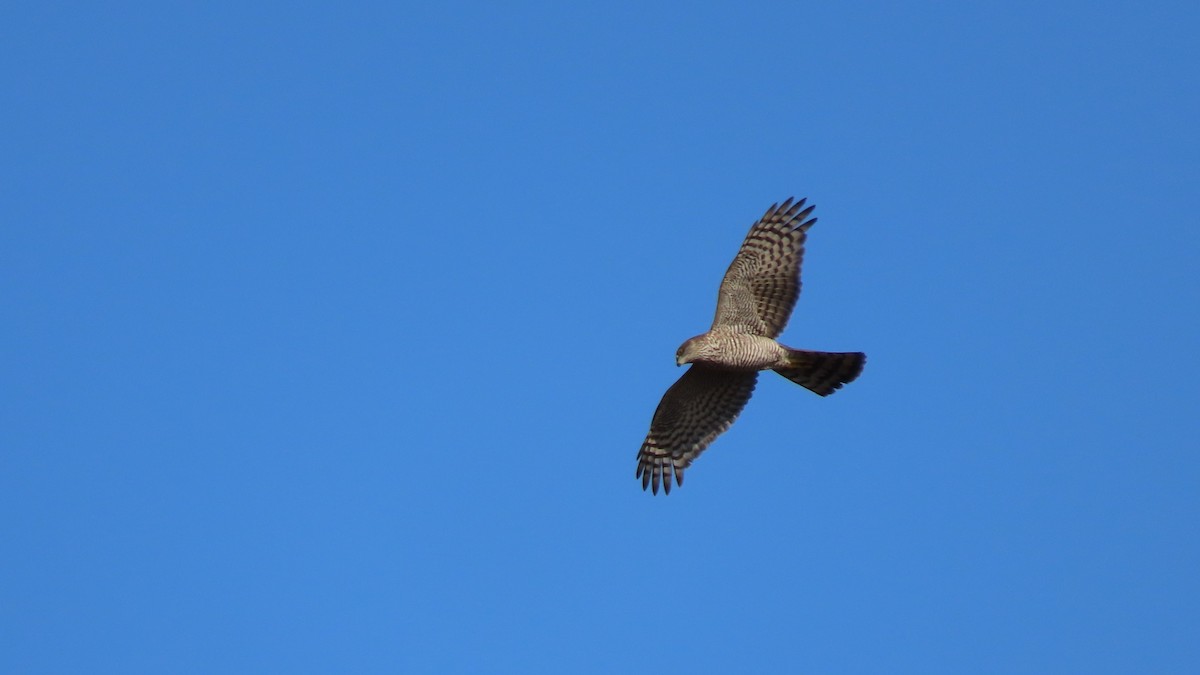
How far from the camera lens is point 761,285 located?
15.3m

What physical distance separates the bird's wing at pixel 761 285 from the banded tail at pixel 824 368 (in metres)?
0.41

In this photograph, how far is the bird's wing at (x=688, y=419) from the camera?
642 inches

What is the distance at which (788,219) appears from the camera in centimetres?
1558

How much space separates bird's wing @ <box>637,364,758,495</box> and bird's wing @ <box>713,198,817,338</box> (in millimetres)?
940

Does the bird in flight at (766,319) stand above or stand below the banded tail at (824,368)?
above

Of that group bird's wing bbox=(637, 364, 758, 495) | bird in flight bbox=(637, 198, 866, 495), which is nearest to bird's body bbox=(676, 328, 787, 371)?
bird in flight bbox=(637, 198, 866, 495)

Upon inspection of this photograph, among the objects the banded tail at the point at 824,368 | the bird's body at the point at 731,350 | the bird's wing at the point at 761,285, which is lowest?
the banded tail at the point at 824,368

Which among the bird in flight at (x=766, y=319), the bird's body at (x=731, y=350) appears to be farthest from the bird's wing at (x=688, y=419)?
the bird's body at (x=731, y=350)

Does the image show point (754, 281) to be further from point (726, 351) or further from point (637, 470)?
point (637, 470)

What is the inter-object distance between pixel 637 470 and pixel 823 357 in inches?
125

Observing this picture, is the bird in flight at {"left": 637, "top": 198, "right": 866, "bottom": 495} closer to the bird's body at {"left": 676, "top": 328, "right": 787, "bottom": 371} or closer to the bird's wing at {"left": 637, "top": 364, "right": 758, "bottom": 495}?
the bird's body at {"left": 676, "top": 328, "right": 787, "bottom": 371}

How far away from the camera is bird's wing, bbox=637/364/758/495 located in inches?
642

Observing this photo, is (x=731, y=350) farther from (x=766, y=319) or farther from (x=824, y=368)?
(x=824, y=368)

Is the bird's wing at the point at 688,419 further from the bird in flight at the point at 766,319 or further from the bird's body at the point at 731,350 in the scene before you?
the bird's body at the point at 731,350
